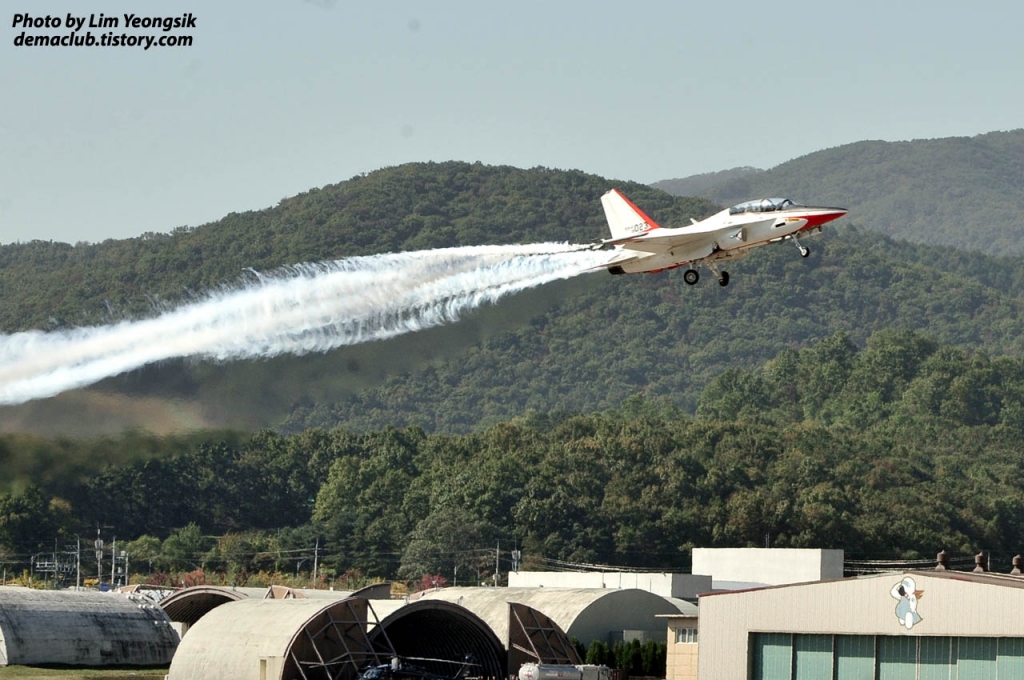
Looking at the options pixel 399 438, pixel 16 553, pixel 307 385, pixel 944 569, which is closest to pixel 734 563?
pixel 307 385

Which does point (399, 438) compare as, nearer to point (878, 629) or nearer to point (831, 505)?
point (831, 505)

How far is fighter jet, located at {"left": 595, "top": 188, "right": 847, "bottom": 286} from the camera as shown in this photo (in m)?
64.8

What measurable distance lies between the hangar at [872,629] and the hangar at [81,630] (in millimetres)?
32703

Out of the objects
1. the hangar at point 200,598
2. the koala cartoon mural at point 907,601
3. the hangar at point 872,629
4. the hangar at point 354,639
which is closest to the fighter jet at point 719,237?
the hangar at point 872,629

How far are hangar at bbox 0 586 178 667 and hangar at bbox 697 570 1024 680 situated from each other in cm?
3270

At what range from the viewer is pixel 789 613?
206 feet

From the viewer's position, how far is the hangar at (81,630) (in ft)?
254

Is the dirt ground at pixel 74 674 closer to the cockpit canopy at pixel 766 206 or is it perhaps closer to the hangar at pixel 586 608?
the hangar at pixel 586 608

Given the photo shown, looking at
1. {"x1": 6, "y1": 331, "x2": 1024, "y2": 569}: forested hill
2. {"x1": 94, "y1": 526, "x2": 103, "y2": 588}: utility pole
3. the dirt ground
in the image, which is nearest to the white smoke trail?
the dirt ground

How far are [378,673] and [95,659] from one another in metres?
20.6

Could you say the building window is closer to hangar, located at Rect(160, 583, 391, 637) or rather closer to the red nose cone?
hangar, located at Rect(160, 583, 391, 637)

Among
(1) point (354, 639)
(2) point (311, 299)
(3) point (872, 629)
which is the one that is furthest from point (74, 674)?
(3) point (872, 629)

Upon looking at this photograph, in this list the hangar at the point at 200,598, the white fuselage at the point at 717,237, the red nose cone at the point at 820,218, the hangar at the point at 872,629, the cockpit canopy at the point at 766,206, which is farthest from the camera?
the hangar at the point at 200,598

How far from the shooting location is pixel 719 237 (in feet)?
217
